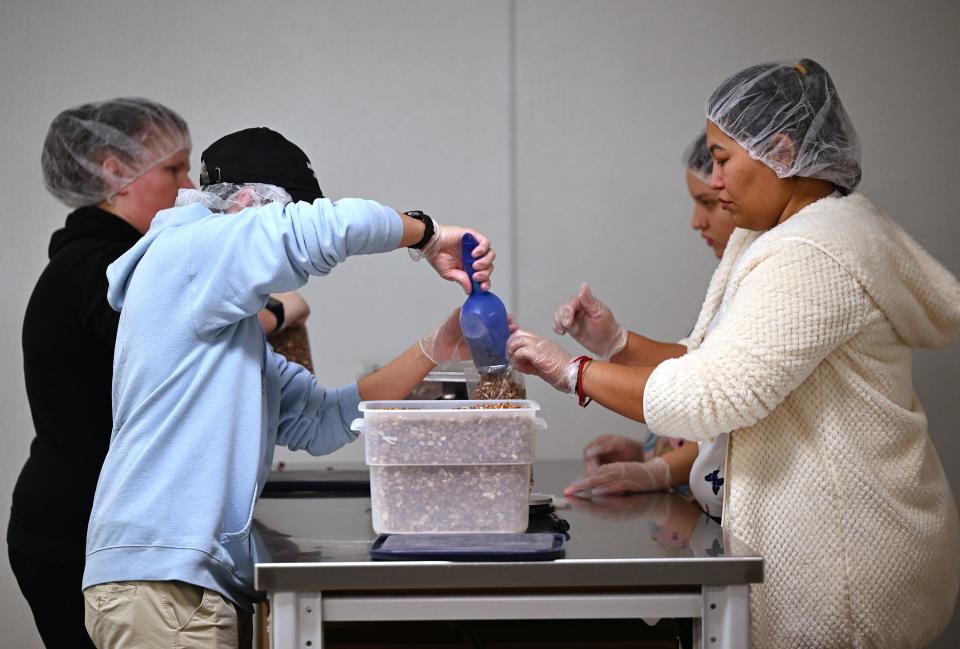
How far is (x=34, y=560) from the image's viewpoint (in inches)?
77.9

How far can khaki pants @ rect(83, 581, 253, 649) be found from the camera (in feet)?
4.59

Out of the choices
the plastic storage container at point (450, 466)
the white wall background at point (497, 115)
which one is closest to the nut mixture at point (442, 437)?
the plastic storage container at point (450, 466)

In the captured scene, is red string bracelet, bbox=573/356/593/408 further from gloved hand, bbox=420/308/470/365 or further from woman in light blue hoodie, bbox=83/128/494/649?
woman in light blue hoodie, bbox=83/128/494/649

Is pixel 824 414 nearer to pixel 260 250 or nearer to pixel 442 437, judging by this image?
pixel 442 437

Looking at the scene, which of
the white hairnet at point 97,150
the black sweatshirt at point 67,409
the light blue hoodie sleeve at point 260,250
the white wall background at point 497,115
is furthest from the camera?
the white wall background at point 497,115

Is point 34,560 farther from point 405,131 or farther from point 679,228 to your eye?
point 679,228

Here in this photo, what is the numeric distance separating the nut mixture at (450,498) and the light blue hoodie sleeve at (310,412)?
0.49 meters

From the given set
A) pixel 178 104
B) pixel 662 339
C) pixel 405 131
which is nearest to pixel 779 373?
pixel 662 339

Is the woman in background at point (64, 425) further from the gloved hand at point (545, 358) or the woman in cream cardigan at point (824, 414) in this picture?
the woman in cream cardigan at point (824, 414)

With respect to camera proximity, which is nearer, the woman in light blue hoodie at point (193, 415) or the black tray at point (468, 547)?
the black tray at point (468, 547)

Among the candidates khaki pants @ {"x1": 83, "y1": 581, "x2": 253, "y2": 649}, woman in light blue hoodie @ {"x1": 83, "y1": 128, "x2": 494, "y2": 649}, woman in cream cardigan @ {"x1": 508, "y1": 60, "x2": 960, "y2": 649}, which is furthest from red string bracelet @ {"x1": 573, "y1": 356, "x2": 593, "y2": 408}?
khaki pants @ {"x1": 83, "y1": 581, "x2": 253, "y2": 649}

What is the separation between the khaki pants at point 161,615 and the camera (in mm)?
1398

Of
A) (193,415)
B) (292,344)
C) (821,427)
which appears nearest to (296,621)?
(193,415)

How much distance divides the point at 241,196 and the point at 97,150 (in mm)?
875
